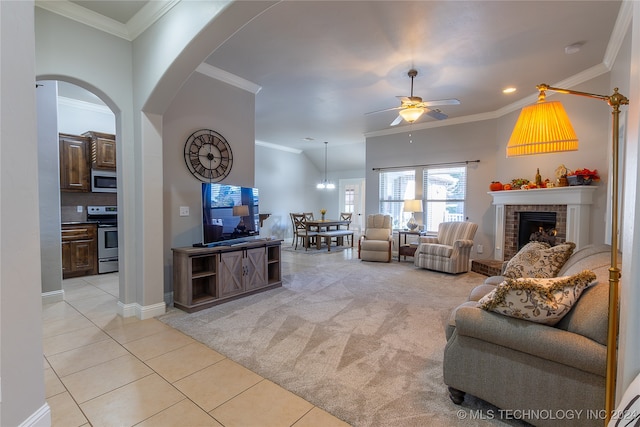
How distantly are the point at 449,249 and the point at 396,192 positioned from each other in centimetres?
243

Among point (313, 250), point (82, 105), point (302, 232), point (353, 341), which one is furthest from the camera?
point (302, 232)

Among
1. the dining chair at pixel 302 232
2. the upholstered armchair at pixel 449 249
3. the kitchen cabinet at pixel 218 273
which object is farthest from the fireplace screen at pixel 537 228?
the dining chair at pixel 302 232

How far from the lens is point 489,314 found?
1599 mm

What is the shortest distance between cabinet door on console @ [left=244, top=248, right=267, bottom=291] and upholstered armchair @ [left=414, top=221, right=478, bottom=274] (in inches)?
120

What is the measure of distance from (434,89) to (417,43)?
1539mm

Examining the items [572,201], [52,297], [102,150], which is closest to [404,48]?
[572,201]

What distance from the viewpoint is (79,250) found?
472 cm

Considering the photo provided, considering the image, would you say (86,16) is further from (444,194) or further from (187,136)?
(444,194)

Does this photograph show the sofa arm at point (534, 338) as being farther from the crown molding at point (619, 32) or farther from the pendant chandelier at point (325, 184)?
the pendant chandelier at point (325, 184)

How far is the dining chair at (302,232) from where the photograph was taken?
7.83 metres

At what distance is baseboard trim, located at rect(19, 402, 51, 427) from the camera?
1.28 m

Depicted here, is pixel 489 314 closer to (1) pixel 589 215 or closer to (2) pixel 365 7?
(2) pixel 365 7

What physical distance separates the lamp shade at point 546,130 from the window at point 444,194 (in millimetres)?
4359

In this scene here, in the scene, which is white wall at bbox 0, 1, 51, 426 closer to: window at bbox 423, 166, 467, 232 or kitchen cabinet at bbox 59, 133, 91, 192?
kitchen cabinet at bbox 59, 133, 91, 192
